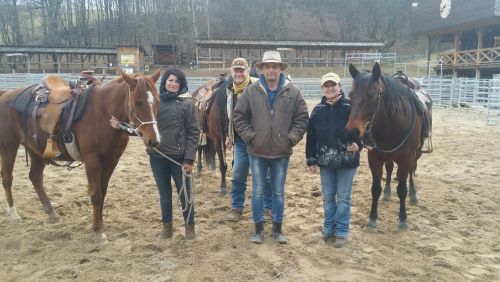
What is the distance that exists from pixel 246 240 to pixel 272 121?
1.30 m

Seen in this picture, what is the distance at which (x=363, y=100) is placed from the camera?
3.51 meters

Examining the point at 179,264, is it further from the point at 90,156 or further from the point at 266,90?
the point at 266,90

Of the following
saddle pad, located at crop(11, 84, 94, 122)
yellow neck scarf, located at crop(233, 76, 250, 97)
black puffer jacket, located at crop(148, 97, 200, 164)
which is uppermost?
yellow neck scarf, located at crop(233, 76, 250, 97)

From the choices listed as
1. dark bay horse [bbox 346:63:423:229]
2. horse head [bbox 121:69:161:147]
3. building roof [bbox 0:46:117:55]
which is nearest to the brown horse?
horse head [bbox 121:69:161:147]

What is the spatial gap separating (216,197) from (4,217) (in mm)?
2648

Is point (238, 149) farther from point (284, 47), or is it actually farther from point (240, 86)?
point (284, 47)

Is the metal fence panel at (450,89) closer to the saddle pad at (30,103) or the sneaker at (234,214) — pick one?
the sneaker at (234,214)

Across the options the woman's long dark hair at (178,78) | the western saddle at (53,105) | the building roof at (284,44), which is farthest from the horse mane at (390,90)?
the building roof at (284,44)

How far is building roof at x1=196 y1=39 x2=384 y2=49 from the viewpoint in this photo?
3189cm

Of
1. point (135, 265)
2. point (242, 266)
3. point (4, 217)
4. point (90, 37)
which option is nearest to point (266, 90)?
point (242, 266)

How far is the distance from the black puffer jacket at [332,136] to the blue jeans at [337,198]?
0.11m

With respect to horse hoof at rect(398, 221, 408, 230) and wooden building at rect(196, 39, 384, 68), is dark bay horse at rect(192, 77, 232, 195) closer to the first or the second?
horse hoof at rect(398, 221, 408, 230)

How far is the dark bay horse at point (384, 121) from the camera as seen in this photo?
3512mm

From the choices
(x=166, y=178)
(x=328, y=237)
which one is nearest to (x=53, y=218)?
(x=166, y=178)
